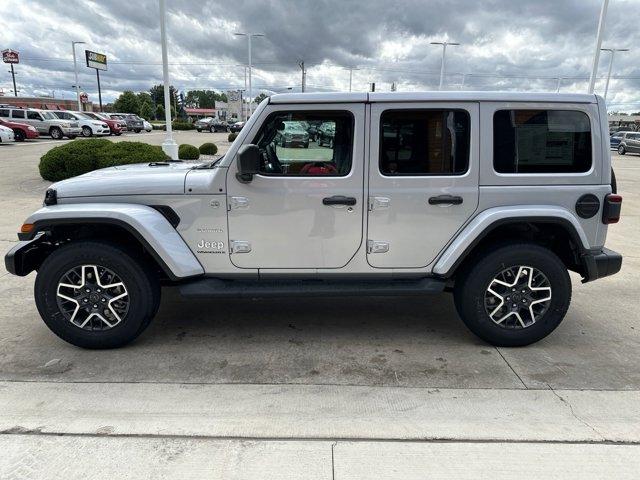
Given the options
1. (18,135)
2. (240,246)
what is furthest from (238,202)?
(18,135)

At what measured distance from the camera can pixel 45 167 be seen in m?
11.2

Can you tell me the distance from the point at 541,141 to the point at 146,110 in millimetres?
101225

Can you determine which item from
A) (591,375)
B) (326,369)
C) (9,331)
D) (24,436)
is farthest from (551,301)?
(9,331)

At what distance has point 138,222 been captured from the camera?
11.0 feet

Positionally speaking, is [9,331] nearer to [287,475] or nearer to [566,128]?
[287,475]

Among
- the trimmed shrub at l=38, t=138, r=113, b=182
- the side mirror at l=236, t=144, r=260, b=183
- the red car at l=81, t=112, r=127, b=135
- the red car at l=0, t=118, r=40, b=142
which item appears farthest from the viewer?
the red car at l=81, t=112, r=127, b=135

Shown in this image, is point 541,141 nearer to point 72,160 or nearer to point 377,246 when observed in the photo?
point 377,246

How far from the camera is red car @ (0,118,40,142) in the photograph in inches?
1007

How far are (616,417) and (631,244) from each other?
5.35m

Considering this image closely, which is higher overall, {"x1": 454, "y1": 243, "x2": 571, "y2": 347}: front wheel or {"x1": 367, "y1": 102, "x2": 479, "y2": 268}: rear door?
{"x1": 367, "y1": 102, "x2": 479, "y2": 268}: rear door

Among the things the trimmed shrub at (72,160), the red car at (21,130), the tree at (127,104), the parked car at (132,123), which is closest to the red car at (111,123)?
the parked car at (132,123)

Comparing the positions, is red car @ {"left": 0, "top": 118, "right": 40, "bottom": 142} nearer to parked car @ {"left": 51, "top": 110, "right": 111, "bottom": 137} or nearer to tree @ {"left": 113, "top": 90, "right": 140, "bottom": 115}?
parked car @ {"left": 51, "top": 110, "right": 111, "bottom": 137}

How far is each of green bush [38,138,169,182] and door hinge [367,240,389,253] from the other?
8.13 metres

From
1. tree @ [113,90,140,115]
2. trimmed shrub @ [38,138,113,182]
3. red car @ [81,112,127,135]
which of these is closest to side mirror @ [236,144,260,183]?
trimmed shrub @ [38,138,113,182]
